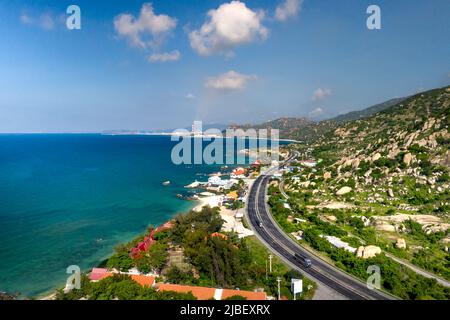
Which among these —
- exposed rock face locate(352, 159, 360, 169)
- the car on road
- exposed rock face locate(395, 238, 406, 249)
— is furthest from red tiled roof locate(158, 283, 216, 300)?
exposed rock face locate(352, 159, 360, 169)

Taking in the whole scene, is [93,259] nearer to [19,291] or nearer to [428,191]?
[19,291]

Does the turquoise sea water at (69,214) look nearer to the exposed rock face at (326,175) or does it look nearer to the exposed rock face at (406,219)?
the exposed rock face at (326,175)

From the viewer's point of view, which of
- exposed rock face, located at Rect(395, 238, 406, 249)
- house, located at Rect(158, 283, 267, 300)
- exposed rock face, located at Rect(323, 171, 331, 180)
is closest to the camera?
house, located at Rect(158, 283, 267, 300)

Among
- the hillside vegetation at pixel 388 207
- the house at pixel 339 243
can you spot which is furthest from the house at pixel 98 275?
the house at pixel 339 243

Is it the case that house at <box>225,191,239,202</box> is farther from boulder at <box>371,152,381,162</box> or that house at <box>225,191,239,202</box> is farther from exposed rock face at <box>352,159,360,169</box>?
boulder at <box>371,152,381,162</box>

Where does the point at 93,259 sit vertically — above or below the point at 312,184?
below

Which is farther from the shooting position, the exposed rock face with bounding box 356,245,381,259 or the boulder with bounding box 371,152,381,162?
the boulder with bounding box 371,152,381,162

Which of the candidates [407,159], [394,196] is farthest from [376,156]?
[394,196]

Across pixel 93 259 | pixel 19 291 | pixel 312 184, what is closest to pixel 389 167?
pixel 312 184
